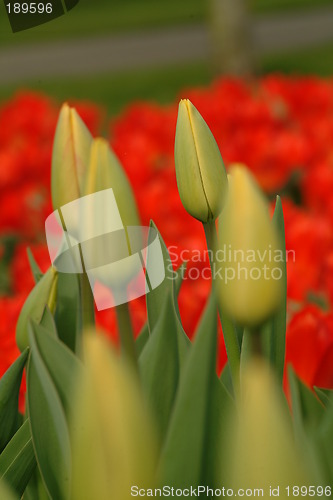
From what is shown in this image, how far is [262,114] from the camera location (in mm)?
2086

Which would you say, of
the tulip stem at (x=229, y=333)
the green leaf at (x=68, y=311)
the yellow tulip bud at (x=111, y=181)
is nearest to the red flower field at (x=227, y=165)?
the green leaf at (x=68, y=311)

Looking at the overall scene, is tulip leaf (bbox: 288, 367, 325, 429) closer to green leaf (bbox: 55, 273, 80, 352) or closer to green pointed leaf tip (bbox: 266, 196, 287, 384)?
green pointed leaf tip (bbox: 266, 196, 287, 384)

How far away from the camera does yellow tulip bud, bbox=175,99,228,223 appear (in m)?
0.56

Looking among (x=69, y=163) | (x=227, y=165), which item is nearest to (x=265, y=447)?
(x=69, y=163)

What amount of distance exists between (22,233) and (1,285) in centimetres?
14

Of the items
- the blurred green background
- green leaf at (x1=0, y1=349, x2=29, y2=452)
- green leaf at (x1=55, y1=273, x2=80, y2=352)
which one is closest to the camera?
green leaf at (x1=0, y1=349, x2=29, y2=452)

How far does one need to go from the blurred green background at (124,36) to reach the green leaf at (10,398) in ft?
0.90

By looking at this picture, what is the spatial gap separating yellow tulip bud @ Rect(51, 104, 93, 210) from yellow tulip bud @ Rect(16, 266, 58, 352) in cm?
8

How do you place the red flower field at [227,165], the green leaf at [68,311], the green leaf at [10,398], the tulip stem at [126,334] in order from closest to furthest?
the tulip stem at [126,334] < the green leaf at [10,398] < the green leaf at [68,311] < the red flower field at [227,165]

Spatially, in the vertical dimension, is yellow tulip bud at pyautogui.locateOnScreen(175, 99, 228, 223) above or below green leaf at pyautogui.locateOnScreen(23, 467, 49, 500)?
above

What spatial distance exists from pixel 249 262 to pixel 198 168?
0.11m

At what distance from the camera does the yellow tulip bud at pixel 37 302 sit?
0.67 metres

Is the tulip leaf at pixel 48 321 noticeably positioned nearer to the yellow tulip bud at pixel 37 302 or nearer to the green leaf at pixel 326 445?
the yellow tulip bud at pixel 37 302

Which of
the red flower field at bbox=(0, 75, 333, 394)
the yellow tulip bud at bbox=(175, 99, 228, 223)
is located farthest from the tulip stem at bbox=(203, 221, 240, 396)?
the red flower field at bbox=(0, 75, 333, 394)
